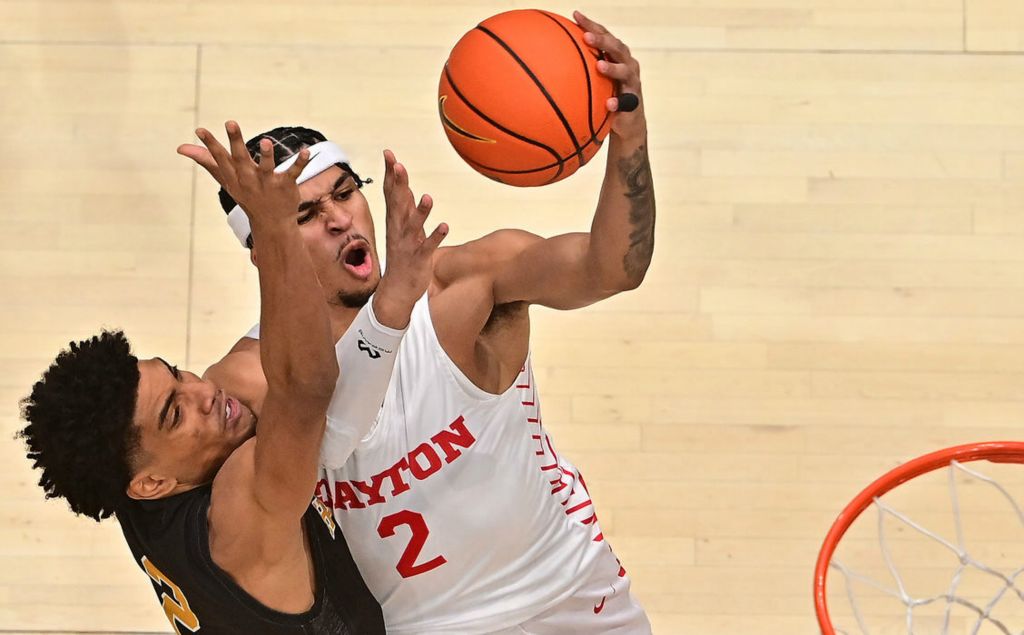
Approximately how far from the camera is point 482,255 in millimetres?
2607

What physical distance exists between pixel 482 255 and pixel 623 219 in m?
0.36

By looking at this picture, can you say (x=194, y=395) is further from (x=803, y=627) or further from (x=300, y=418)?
(x=803, y=627)

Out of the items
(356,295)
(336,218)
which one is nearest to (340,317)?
(356,295)

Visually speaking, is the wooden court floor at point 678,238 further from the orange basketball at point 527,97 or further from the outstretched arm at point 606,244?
the orange basketball at point 527,97

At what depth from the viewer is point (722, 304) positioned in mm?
3934

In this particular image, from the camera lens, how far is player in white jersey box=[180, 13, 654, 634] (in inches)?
97.8

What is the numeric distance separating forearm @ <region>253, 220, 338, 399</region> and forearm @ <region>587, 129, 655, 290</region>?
0.60m

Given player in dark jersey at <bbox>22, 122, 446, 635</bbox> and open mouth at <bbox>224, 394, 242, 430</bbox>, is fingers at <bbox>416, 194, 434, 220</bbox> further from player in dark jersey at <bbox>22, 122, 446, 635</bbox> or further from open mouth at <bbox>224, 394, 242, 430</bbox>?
open mouth at <bbox>224, 394, 242, 430</bbox>

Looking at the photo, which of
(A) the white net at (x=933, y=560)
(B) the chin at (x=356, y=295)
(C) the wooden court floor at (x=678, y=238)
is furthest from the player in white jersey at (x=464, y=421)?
(A) the white net at (x=933, y=560)

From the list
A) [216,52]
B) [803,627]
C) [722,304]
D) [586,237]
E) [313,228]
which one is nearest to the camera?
[586,237]

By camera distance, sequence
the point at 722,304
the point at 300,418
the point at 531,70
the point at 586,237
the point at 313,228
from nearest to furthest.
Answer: the point at 300,418, the point at 531,70, the point at 586,237, the point at 313,228, the point at 722,304

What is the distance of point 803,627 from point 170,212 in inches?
93.6

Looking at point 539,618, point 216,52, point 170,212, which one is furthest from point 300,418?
point 216,52

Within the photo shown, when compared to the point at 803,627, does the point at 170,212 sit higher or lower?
higher
